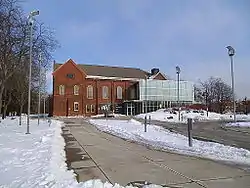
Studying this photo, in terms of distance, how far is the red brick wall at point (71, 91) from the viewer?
7319cm

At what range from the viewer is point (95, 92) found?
7731cm

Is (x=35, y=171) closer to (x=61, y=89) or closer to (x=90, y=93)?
(x=61, y=89)

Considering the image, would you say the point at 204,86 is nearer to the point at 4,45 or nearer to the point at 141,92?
the point at 141,92

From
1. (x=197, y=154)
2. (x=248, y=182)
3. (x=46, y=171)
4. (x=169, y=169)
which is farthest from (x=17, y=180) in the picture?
(x=197, y=154)

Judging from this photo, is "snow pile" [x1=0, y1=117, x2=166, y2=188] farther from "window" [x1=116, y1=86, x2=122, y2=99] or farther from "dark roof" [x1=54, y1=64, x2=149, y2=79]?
"dark roof" [x1=54, y1=64, x2=149, y2=79]

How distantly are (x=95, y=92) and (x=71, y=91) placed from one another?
19.1ft

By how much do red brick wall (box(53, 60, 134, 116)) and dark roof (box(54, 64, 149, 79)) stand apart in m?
2.56

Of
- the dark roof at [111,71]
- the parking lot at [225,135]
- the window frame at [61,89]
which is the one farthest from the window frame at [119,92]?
the parking lot at [225,135]

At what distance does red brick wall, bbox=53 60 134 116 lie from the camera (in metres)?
73.2

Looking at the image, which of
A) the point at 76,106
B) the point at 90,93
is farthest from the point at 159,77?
the point at 76,106

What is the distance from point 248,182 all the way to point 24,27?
23.5 metres

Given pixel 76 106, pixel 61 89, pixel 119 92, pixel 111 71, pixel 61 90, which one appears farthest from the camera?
pixel 111 71

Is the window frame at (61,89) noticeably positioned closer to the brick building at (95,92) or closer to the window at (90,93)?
the brick building at (95,92)

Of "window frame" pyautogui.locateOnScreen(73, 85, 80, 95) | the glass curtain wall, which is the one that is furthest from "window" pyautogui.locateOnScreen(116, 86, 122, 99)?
"window frame" pyautogui.locateOnScreen(73, 85, 80, 95)
